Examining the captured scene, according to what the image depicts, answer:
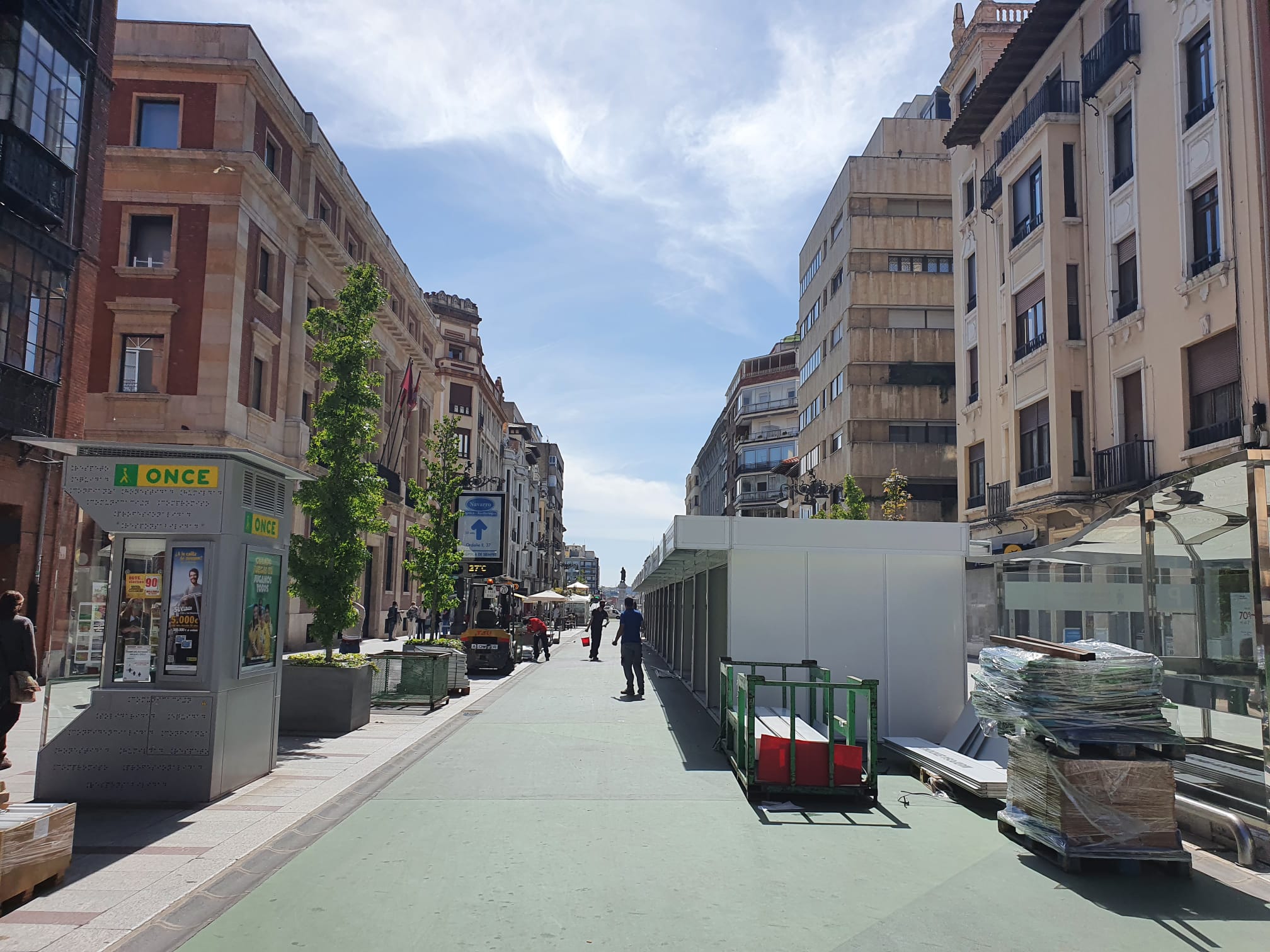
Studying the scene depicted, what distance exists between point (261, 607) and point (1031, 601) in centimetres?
1109

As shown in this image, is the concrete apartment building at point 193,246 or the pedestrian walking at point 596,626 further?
the pedestrian walking at point 596,626

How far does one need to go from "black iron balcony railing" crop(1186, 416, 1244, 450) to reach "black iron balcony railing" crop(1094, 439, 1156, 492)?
52.8 inches

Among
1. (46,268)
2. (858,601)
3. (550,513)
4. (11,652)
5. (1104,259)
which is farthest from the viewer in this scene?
(550,513)

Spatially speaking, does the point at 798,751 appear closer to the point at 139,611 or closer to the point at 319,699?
the point at 139,611

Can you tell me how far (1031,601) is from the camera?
49.1 ft

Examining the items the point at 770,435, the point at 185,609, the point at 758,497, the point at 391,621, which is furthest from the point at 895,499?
the point at 770,435

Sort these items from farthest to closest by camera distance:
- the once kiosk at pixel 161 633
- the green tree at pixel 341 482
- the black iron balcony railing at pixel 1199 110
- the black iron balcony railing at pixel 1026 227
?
1. the black iron balcony railing at pixel 1026 227
2. the black iron balcony railing at pixel 1199 110
3. the green tree at pixel 341 482
4. the once kiosk at pixel 161 633

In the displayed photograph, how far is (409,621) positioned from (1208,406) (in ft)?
110

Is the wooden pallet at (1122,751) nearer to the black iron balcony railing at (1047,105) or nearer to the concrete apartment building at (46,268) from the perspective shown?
the concrete apartment building at (46,268)

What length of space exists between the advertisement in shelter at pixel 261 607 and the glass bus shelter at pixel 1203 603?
8483 mm

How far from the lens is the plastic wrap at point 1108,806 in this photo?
22.6ft

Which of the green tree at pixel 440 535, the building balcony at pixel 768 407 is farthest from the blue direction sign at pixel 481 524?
the building balcony at pixel 768 407

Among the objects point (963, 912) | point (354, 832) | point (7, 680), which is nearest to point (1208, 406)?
point (963, 912)

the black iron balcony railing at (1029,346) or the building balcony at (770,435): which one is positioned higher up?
the building balcony at (770,435)
